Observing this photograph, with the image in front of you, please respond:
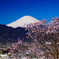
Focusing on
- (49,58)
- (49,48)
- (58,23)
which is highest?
(58,23)

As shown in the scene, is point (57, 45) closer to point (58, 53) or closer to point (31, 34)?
point (58, 53)

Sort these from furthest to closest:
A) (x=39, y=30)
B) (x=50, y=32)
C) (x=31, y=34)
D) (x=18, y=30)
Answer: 1. (x=18, y=30)
2. (x=31, y=34)
3. (x=39, y=30)
4. (x=50, y=32)

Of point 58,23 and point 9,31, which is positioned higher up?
point 9,31

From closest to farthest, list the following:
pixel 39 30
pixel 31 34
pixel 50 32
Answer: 1. pixel 50 32
2. pixel 39 30
3. pixel 31 34

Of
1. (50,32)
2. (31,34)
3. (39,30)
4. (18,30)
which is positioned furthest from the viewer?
(18,30)

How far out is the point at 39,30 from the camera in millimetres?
6898

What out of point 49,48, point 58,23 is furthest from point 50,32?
point 49,48

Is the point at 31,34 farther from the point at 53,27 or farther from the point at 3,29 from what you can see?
the point at 3,29

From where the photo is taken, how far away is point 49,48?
716 centimetres

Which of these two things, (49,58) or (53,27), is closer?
(53,27)

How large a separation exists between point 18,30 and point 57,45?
5839cm

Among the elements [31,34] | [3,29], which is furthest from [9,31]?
[31,34]

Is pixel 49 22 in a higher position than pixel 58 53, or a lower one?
higher

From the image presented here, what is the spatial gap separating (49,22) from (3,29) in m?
61.7
